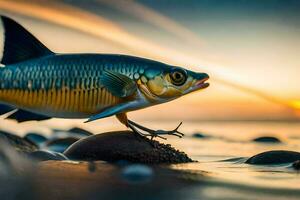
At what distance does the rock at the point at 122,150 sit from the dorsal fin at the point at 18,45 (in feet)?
7.18

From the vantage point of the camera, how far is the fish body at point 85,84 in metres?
6.72

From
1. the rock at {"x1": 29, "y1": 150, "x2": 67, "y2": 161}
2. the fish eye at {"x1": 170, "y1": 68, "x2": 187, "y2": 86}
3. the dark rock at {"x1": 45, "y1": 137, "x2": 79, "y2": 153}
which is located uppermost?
the fish eye at {"x1": 170, "y1": 68, "x2": 187, "y2": 86}

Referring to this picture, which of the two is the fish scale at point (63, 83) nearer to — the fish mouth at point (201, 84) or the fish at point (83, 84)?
the fish at point (83, 84)

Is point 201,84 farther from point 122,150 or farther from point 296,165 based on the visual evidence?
point 296,165

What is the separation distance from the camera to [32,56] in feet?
24.1

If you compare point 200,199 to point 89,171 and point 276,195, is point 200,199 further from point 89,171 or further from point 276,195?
point 89,171

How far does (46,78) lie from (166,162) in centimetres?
294

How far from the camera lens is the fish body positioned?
6.72 m

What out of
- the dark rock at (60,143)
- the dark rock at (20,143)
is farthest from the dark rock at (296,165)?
the dark rock at (60,143)

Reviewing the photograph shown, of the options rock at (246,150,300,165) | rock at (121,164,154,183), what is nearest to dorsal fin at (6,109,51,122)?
rock at (121,164,154,183)

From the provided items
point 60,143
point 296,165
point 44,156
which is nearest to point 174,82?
point 44,156

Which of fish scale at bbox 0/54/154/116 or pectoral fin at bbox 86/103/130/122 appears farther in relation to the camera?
fish scale at bbox 0/54/154/116

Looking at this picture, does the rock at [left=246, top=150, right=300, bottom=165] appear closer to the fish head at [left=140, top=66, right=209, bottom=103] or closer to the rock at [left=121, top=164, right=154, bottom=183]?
the rock at [left=121, top=164, right=154, bottom=183]

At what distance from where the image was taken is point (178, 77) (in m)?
7.21
